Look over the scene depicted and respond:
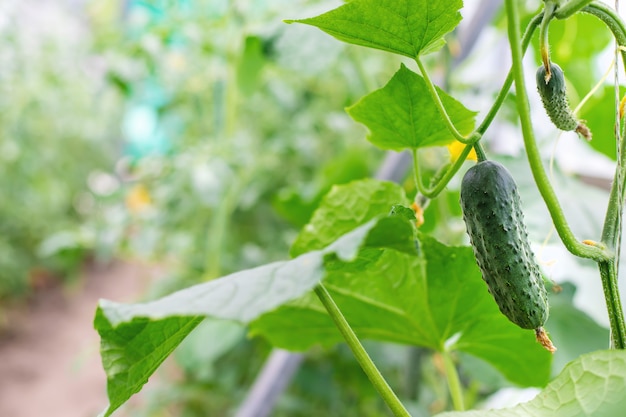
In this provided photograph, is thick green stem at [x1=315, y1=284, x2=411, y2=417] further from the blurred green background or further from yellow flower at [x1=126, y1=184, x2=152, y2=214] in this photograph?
yellow flower at [x1=126, y1=184, x2=152, y2=214]

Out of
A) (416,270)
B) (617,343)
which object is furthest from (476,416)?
(416,270)

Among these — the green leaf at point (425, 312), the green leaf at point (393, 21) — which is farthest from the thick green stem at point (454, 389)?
the green leaf at point (393, 21)

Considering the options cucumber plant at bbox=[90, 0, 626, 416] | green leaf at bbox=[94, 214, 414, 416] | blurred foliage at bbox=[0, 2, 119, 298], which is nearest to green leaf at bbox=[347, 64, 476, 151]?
cucumber plant at bbox=[90, 0, 626, 416]

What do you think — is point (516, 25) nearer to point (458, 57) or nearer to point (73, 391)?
point (458, 57)

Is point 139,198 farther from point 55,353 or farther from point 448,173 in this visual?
point 448,173

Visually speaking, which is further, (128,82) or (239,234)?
(239,234)

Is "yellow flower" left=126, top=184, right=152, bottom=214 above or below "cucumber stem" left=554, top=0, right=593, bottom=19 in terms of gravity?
above

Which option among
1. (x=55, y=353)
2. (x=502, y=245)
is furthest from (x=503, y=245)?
(x=55, y=353)
